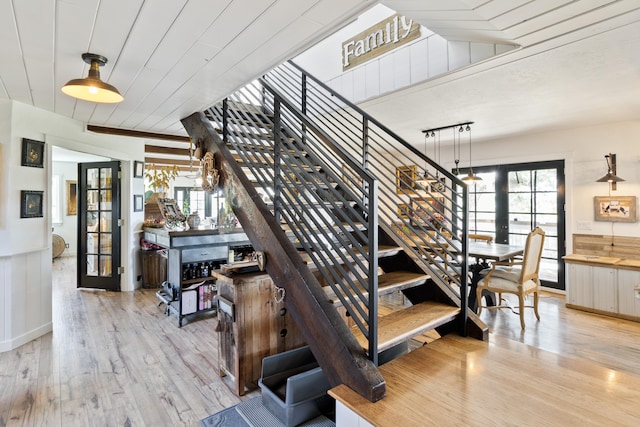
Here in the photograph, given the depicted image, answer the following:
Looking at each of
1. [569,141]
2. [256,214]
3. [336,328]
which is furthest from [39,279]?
[569,141]

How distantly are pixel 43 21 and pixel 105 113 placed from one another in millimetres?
1993

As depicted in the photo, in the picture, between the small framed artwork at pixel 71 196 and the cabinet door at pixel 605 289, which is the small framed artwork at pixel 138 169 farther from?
the cabinet door at pixel 605 289

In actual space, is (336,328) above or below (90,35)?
below

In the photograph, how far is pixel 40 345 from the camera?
3.34 meters

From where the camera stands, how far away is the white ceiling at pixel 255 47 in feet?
5.47

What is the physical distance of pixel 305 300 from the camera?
6.25ft

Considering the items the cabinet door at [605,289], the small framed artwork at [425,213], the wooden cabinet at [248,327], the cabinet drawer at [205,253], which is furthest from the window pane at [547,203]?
the cabinet drawer at [205,253]

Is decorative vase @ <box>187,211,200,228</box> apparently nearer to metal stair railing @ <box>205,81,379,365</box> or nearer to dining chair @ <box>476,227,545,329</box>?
metal stair railing @ <box>205,81,379,365</box>

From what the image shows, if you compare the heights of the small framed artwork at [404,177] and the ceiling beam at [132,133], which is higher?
the ceiling beam at [132,133]

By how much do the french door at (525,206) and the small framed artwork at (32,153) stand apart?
6422mm

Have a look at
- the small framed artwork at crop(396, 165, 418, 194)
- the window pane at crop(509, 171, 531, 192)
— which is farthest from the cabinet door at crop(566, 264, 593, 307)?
the small framed artwork at crop(396, 165, 418, 194)

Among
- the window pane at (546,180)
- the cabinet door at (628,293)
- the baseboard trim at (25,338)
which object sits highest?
the window pane at (546,180)

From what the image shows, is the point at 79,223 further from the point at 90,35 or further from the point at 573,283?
the point at 573,283

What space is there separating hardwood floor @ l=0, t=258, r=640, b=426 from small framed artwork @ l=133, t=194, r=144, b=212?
159cm
